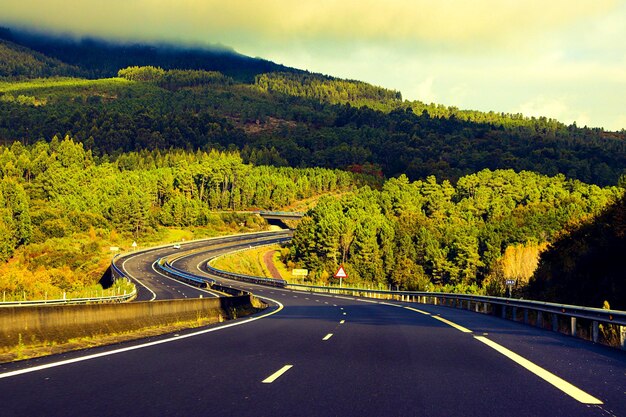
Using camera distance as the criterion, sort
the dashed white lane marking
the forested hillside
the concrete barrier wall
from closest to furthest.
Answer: the dashed white lane marking, the concrete barrier wall, the forested hillside

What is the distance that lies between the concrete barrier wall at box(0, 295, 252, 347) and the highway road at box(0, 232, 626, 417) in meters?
1.04

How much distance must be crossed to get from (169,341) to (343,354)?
4325 millimetres

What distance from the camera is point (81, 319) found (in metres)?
15.0

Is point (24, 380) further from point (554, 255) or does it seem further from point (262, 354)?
point (554, 255)

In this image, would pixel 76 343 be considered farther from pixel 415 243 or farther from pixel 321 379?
pixel 415 243

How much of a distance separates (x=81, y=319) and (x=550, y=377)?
9.41 metres

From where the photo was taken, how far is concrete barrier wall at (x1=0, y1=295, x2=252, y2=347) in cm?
1255

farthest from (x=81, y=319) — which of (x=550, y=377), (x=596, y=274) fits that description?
(x=596, y=274)

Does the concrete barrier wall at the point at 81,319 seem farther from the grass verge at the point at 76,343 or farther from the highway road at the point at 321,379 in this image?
the highway road at the point at 321,379

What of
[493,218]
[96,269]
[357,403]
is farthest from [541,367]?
[493,218]

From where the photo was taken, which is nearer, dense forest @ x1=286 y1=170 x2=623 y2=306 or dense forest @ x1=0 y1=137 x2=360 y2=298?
dense forest @ x1=0 y1=137 x2=360 y2=298

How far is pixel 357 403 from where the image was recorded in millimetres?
8000

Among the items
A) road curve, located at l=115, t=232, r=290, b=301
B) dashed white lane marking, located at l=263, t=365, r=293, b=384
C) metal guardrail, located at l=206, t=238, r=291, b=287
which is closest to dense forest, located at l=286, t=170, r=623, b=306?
road curve, located at l=115, t=232, r=290, b=301

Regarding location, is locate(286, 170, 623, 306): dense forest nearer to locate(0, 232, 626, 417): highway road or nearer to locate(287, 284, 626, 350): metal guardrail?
locate(287, 284, 626, 350): metal guardrail
